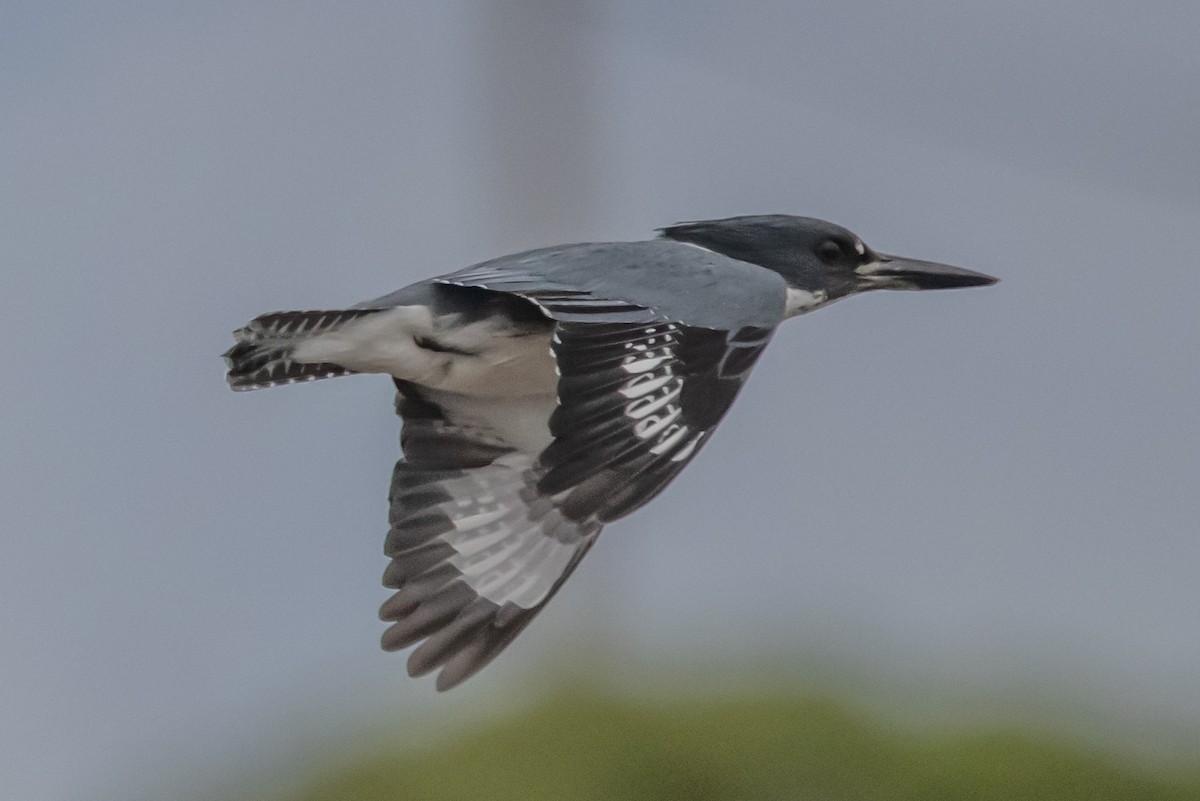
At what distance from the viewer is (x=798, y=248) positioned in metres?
2.78

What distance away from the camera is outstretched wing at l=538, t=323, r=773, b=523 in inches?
82.5

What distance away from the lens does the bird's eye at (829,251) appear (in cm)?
279

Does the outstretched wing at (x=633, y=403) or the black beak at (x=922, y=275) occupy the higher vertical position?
the black beak at (x=922, y=275)

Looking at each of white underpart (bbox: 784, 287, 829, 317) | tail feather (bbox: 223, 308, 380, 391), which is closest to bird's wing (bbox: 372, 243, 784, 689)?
tail feather (bbox: 223, 308, 380, 391)

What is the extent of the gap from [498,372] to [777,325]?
50cm

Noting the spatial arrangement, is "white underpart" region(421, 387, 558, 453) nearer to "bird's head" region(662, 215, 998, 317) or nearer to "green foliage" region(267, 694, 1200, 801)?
"bird's head" region(662, 215, 998, 317)

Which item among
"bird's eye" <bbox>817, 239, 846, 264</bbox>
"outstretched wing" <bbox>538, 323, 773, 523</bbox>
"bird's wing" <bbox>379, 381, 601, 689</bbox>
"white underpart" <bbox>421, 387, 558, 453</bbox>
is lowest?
"bird's wing" <bbox>379, 381, 601, 689</bbox>

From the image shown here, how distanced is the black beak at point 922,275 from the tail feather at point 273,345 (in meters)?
0.86

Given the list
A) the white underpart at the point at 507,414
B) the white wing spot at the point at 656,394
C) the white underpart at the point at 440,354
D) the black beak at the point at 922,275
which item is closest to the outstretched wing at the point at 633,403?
the white wing spot at the point at 656,394

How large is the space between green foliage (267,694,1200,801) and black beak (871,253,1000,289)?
89cm

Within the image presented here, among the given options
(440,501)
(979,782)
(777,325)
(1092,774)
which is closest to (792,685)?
(979,782)

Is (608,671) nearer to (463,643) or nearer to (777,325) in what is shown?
(463,643)

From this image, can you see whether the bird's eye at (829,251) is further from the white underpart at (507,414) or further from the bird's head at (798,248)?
the white underpart at (507,414)

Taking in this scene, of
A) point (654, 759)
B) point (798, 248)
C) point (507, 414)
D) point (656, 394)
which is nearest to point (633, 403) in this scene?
point (656, 394)
